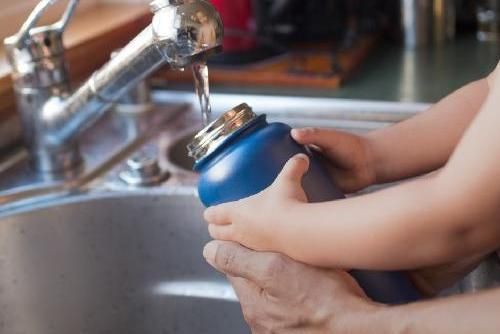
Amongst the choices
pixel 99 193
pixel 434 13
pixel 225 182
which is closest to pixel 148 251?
pixel 99 193

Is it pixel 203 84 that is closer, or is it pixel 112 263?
pixel 203 84

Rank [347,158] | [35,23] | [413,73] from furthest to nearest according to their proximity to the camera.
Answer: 1. [413,73]
2. [35,23]
3. [347,158]

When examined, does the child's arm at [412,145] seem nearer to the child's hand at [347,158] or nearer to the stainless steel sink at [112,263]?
the child's hand at [347,158]

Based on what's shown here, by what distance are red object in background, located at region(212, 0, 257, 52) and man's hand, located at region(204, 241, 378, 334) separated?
0.67 meters

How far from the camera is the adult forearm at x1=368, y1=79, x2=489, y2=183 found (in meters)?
0.72

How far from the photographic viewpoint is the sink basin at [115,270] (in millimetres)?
820

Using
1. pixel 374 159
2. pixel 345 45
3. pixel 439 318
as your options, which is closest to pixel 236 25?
pixel 345 45

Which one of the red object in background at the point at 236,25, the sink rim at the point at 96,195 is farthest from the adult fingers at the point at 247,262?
the red object in background at the point at 236,25

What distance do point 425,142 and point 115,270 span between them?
0.38 meters

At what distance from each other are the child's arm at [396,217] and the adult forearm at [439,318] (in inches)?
1.3

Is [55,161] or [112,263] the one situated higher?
[55,161]

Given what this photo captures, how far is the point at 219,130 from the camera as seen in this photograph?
0.61 meters

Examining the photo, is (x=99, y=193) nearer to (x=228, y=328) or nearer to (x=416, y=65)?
(x=228, y=328)

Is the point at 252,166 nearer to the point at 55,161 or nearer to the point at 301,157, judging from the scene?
the point at 301,157
